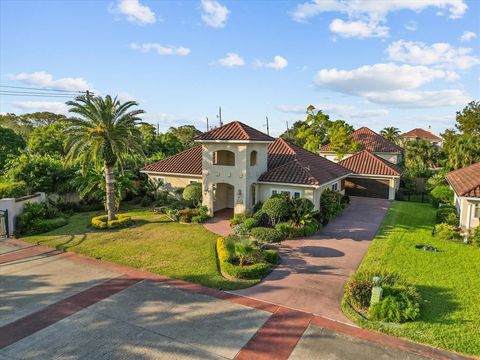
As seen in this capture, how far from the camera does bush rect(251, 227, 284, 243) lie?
20297 millimetres

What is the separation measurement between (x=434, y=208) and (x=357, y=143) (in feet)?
52.8

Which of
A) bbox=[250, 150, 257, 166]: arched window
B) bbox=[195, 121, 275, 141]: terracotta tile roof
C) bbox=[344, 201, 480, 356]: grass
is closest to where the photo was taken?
bbox=[344, 201, 480, 356]: grass

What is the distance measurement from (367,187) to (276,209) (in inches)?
687

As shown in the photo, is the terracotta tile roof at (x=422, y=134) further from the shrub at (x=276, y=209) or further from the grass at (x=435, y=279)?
the shrub at (x=276, y=209)

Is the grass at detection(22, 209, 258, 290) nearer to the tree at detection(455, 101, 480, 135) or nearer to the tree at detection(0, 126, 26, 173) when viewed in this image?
the tree at detection(0, 126, 26, 173)

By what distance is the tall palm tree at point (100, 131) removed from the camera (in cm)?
2186

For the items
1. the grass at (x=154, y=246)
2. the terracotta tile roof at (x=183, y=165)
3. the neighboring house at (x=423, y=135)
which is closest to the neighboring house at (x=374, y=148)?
the terracotta tile roof at (x=183, y=165)

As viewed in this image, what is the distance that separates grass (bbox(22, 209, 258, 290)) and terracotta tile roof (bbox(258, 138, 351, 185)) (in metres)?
7.12

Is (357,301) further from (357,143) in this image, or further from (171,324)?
(357,143)

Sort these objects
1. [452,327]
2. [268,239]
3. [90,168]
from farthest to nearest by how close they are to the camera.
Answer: [90,168] → [268,239] → [452,327]

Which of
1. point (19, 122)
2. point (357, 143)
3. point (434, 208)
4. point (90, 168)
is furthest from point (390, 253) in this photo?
point (19, 122)

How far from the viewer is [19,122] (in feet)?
267

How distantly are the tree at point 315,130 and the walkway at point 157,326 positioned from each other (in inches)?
1427

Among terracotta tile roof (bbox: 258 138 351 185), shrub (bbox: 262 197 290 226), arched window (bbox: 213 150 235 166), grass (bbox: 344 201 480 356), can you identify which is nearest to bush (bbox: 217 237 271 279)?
grass (bbox: 344 201 480 356)
